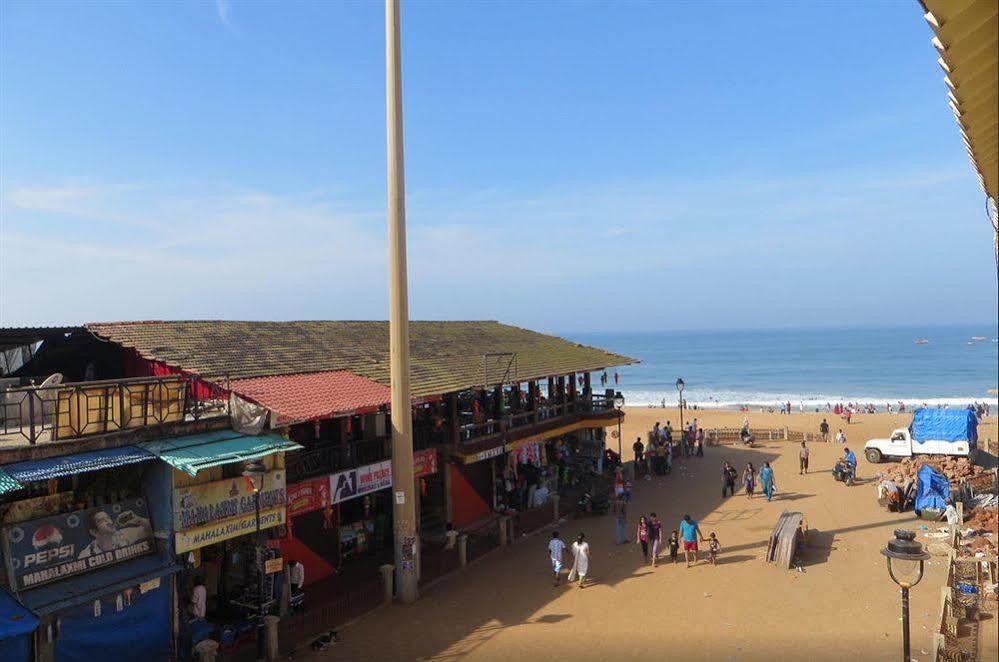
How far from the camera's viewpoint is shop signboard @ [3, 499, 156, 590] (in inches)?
433

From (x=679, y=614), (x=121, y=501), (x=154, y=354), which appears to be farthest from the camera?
(x=154, y=354)

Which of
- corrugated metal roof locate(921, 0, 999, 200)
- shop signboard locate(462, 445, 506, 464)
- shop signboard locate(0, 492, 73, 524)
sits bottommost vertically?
shop signboard locate(462, 445, 506, 464)

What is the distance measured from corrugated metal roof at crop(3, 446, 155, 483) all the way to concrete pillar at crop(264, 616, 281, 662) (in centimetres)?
367

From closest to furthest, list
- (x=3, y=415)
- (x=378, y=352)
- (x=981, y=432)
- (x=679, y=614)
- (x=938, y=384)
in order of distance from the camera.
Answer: (x=3, y=415) < (x=679, y=614) < (x=378, y=352) < (x=981, y=432) < (x=938, y=384)

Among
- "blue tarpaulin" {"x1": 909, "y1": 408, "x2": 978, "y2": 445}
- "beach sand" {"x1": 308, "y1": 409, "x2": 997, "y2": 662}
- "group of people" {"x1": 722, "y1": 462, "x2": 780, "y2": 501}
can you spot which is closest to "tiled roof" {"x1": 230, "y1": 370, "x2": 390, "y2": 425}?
"beach sand" {"x1": 308, "y1": 409, "x2": 997, "y2": 662}

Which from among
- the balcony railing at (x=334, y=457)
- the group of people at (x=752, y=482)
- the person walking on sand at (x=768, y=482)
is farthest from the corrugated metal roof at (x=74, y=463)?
the person walking on sand at (x=768, y=482)

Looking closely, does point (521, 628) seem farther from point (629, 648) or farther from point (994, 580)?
point (994, 580)

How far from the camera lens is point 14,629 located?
33.2 feet

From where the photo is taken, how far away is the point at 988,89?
3369mm

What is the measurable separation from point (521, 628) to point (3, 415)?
11.1 meters

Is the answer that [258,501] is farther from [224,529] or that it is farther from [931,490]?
[931,490]

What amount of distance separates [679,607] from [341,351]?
38.9 feet

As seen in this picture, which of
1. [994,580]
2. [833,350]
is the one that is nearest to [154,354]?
[994,580]

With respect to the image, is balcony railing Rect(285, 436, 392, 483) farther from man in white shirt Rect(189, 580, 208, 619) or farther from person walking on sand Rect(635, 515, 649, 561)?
person walking on sand Rect(635, 515, 649, 561)
